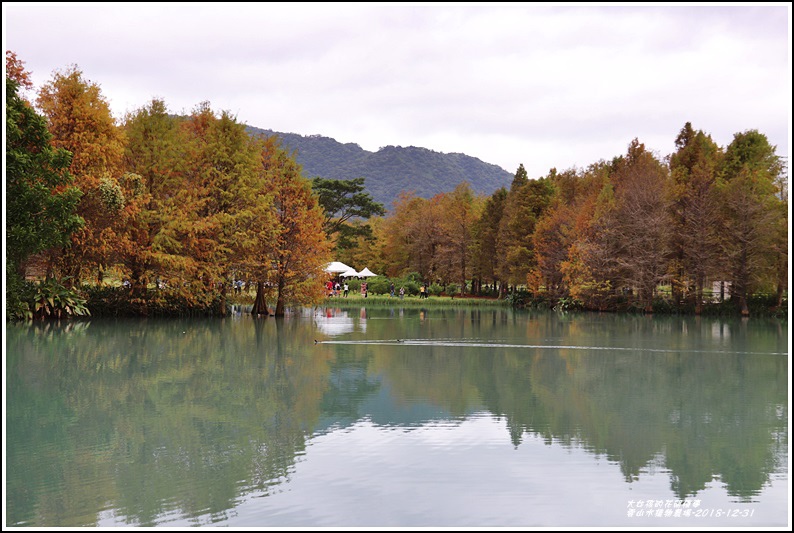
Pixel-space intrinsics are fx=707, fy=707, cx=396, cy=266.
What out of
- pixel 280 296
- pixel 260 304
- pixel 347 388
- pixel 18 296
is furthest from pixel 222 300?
pixel 347 388

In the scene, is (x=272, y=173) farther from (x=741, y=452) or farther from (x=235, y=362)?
(x=741, y=452)

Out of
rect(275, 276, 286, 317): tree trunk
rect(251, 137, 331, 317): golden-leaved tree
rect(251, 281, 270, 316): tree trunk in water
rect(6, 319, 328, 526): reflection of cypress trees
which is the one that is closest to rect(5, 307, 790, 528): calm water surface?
rect(6, 319, 328, 526): reflection of cypress trees

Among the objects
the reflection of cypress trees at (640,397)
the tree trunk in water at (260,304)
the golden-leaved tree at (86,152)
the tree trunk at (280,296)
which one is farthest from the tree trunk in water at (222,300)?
the reflection of cypress trees at (640,397)

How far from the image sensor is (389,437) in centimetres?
955

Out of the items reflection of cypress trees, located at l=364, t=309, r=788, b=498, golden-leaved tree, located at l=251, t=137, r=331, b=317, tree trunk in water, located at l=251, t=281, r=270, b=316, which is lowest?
reflection of cypress trees, located at l=364, t=309, r=788, b=498

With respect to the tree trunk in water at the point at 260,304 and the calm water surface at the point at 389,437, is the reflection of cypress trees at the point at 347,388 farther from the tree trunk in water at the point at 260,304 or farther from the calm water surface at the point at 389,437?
the tree trunk in water at the point at 260,304

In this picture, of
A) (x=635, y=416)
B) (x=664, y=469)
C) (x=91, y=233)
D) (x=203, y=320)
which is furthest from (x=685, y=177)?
(x=664, y=469)

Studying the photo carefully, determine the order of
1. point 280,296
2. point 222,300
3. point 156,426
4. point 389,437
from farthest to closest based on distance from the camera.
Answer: point 280,296 → point 222,300 → point 156,426 → point 389,437

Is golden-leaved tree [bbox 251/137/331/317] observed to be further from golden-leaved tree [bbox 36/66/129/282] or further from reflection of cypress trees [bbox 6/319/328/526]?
reflection of cypress trees [bbox 6/319/328/526]

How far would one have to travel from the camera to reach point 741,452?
29.4 ft

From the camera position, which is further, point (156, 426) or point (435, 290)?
point (435, 290)

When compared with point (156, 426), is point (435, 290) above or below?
above

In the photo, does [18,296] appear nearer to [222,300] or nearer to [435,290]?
[222,300]

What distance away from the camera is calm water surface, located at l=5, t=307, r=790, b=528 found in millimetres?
6656
